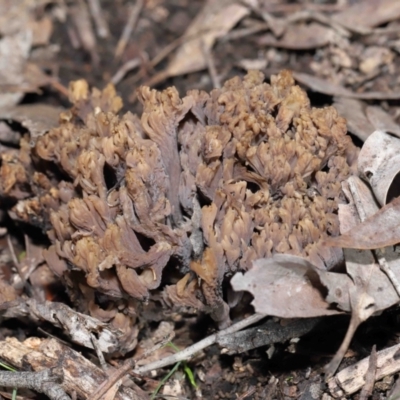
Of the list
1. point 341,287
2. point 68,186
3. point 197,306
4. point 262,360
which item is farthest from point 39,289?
point 341,287

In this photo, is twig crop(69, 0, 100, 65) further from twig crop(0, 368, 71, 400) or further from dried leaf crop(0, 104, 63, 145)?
twig crop(0, 368, 71, 400)

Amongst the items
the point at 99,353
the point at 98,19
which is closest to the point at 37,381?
the point at 99,353

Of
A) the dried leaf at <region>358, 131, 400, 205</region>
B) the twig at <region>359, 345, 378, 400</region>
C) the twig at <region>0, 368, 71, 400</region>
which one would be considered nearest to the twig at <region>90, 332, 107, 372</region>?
the twig at <region>0, 368, 71, 400</region>

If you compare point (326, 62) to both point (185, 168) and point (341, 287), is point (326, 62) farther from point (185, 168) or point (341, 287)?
point (341, 287)

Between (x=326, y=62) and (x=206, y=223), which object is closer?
(x=206, y=223)

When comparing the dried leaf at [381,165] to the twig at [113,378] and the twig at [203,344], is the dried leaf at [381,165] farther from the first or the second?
the twig at [113,378]

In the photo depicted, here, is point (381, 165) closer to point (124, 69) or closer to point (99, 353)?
point (99, 353)
